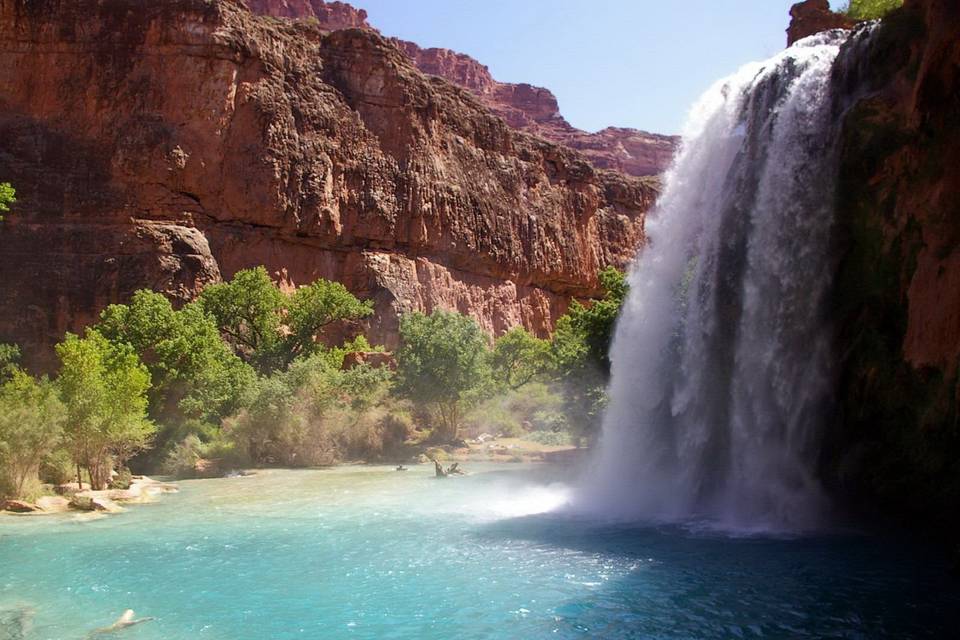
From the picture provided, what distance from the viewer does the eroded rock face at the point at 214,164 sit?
31.7 meters

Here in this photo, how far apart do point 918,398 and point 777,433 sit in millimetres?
2998

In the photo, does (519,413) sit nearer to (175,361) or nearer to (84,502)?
(175,361)

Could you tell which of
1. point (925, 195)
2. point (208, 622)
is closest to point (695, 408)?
point (925, 195)

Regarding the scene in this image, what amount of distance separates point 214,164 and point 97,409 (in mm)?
20204

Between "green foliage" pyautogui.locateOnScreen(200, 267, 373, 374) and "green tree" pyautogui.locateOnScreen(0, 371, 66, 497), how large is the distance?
12955 mm

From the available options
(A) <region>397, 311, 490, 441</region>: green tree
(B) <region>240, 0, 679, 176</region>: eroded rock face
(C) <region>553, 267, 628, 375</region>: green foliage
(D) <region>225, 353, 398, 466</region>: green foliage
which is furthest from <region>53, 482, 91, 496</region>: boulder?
(B) <region>240, 0, 679, 176</region>: eroded rock face

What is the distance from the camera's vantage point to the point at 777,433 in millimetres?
14594

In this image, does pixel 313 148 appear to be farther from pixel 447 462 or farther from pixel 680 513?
pixel 680 513

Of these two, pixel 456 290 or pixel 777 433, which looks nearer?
pixel 777 433

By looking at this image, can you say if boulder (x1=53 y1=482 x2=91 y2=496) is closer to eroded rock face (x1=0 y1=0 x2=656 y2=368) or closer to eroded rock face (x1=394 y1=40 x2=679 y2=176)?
eroded rock face (x1=0 y1=0 x2=656 y2=368)

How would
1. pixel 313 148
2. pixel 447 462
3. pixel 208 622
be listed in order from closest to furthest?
pixel 208 622 < pixel 447 462 < pixel 313 148

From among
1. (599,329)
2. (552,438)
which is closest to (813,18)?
(599,329)

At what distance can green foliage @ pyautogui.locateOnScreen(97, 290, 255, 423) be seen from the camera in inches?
946

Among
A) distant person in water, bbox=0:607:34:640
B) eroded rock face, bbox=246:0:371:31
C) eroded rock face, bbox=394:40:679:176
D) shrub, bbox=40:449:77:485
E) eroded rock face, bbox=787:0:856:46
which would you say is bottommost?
distant person in water, bbox=0:607:34:640
